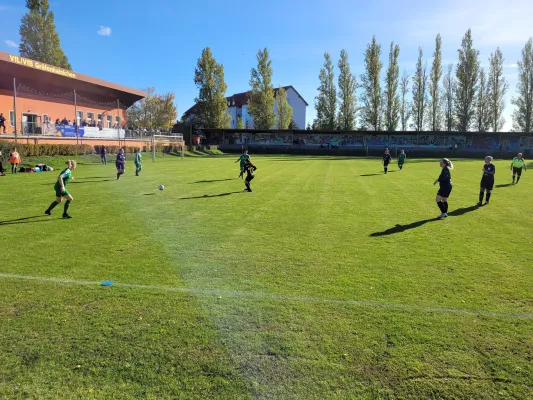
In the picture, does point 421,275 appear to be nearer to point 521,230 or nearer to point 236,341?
point 236,341

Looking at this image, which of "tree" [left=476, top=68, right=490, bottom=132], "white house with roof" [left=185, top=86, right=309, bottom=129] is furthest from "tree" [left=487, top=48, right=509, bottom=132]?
"white house with roof" [left=185, top=86, right=309, bottom=129]

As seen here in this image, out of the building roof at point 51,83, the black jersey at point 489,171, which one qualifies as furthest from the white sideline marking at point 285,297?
the building roof at point 51,83

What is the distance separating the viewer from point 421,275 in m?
6.32

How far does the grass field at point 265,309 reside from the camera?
3516 mm

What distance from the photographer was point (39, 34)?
49.0 m

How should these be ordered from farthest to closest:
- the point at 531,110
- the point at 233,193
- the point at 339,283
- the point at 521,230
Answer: the point at 531,110 < the point at 233,193 < the point at 521,230 < the point at 339,283

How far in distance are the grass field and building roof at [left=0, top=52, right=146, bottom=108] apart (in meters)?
29.2

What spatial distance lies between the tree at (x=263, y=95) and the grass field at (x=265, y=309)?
62438 millimetres

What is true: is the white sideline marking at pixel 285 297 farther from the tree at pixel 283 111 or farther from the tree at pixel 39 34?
the tree at pixel 283 111

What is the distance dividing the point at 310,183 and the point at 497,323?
1570 centimetres

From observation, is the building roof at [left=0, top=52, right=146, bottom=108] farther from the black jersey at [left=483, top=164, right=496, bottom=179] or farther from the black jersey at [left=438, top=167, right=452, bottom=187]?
the black jersey at [left=483, top=164, right=496, bottom=179]

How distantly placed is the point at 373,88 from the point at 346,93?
498 centimetres

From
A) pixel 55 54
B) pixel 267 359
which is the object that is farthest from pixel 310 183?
pixel 55 54

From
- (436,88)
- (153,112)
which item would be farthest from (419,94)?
(153,112)
